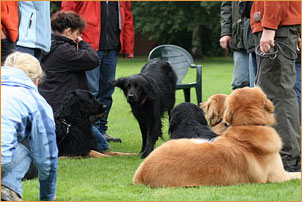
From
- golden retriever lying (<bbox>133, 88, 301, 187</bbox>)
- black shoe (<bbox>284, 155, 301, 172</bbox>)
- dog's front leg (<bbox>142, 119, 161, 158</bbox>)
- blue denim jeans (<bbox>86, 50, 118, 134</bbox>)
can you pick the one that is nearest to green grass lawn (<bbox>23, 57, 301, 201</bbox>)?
golden retriever lying (<bbox>133, 88, 301, 187</bbox>)

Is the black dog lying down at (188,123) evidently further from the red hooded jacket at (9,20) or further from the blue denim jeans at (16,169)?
the blue denim jeans at (16,169)

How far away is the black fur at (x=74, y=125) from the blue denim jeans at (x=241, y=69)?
1.88m

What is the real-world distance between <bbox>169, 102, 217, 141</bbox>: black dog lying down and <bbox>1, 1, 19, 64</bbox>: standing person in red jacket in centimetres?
184

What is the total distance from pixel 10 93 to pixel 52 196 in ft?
2.83

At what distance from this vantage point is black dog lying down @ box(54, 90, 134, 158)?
6.88 meters

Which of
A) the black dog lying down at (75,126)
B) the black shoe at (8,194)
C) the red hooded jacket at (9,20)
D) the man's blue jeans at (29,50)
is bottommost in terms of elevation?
the black dog lying down at (75,126)

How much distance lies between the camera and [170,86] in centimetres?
851

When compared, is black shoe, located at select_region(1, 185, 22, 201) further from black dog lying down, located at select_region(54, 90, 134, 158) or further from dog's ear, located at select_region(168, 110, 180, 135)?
black dog lying down, located at select_region(54, 90, 134, 158)

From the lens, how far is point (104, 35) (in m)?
8.12

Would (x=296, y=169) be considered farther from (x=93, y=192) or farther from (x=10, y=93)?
(x=10, y=93)

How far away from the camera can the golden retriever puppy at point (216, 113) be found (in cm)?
600

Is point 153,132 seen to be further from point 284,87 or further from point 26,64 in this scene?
point 26,64

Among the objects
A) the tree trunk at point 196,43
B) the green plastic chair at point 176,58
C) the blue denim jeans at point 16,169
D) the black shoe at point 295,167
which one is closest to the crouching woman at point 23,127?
the blue denim jeans at point 16,169

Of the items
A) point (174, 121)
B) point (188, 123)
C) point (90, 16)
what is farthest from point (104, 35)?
point (188, 123)
